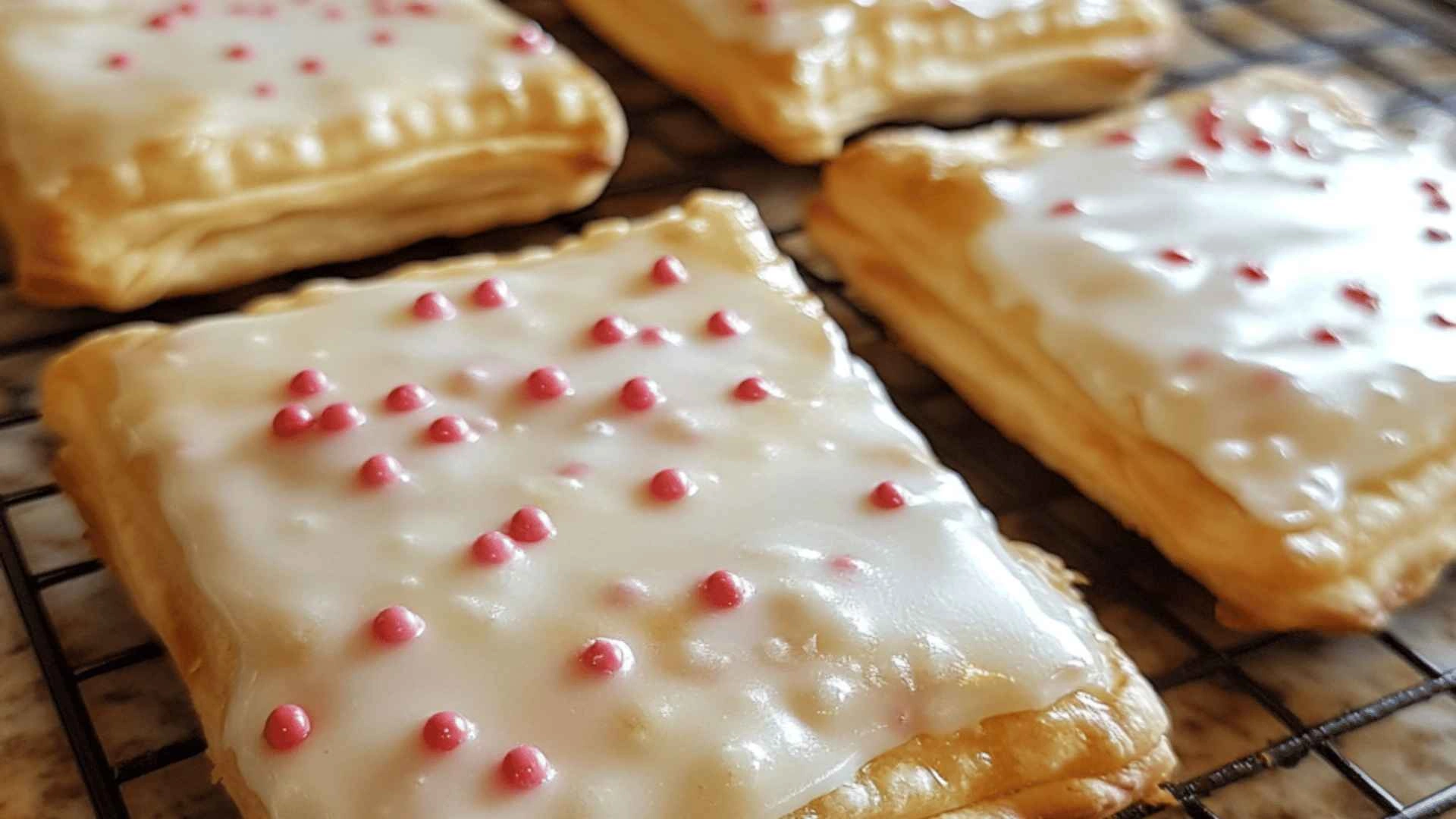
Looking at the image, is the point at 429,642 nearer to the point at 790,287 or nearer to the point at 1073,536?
the point at 790,287

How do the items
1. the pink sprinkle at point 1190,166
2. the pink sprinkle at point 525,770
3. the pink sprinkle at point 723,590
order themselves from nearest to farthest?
the pink sprinkle at point 525,770
the pink sprinkle at point 723,590
the pink sprinkle at point 1190,166

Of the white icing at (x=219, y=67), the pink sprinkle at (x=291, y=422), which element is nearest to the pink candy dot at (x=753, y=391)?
the pink sprinkle at (x=291, y=422)

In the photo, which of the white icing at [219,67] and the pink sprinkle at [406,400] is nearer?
the pink sprinkle at [406,400]

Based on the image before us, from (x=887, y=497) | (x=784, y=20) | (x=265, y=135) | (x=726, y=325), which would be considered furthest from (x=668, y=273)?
(x=784, y=20)

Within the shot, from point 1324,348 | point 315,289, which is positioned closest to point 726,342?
point 315,289

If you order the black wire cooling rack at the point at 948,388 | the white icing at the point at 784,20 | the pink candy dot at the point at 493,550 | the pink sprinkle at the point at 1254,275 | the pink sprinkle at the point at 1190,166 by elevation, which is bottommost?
the black wire cooling rack at the point at 948,388

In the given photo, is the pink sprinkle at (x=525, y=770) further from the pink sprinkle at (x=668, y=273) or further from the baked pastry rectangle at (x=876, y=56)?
the baked pastry rectangle at (x=876, y=56)

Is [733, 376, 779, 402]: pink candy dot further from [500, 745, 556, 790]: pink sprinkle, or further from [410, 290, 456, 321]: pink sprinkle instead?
[500, 745, 556, 790]: pink sprinkle

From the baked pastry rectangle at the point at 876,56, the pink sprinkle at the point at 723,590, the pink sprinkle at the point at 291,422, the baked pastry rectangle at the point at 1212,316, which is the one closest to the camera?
the pink sprinkle at the point at 723,590
